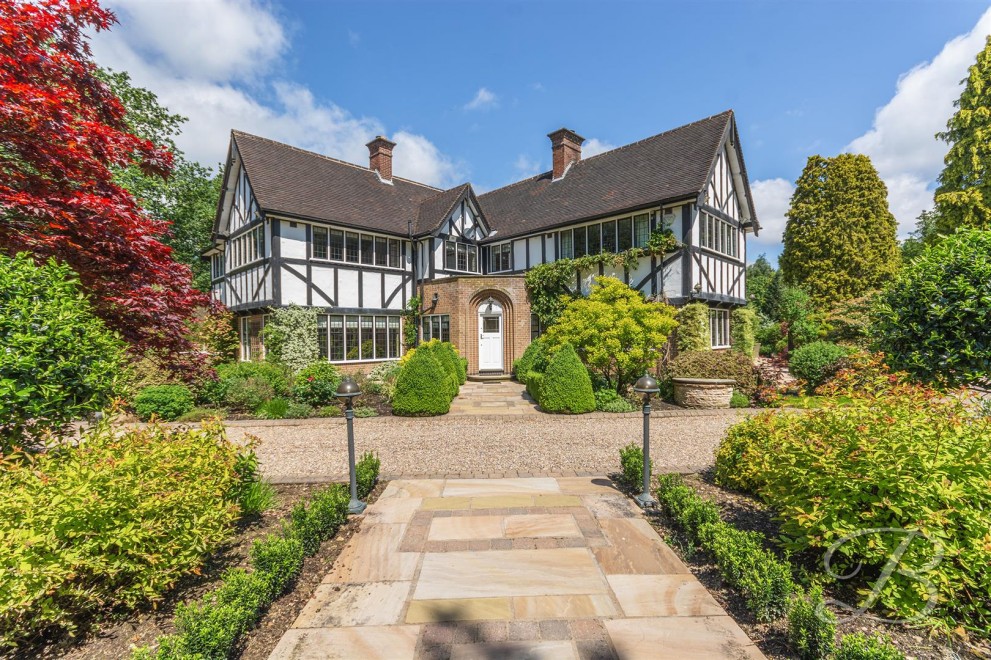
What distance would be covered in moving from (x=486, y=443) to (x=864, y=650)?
672 cm

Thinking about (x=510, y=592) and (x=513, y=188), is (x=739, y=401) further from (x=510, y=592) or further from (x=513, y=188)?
(x=513, y=188)

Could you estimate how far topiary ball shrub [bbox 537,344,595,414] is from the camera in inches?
442

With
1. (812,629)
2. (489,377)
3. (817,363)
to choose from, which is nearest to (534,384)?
(489,377)

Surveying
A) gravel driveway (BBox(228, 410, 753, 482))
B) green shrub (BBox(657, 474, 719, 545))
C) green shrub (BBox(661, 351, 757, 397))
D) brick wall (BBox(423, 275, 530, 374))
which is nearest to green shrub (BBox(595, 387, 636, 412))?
gravel driveway (BBox(228, 410, 753, 482))

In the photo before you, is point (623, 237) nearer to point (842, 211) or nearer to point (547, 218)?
point (547, 218)

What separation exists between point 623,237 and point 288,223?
12837mm

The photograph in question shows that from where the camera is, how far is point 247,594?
10.0 feet

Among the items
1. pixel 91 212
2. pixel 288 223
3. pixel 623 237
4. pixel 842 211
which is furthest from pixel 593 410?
pixel 842 211

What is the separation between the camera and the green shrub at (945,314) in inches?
220

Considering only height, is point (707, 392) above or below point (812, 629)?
above

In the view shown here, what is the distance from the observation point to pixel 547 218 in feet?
61.4

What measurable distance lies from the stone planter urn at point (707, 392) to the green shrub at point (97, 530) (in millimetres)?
11710

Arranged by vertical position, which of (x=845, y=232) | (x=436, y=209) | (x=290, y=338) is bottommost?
(x=290, y=338)

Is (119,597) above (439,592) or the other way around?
above
